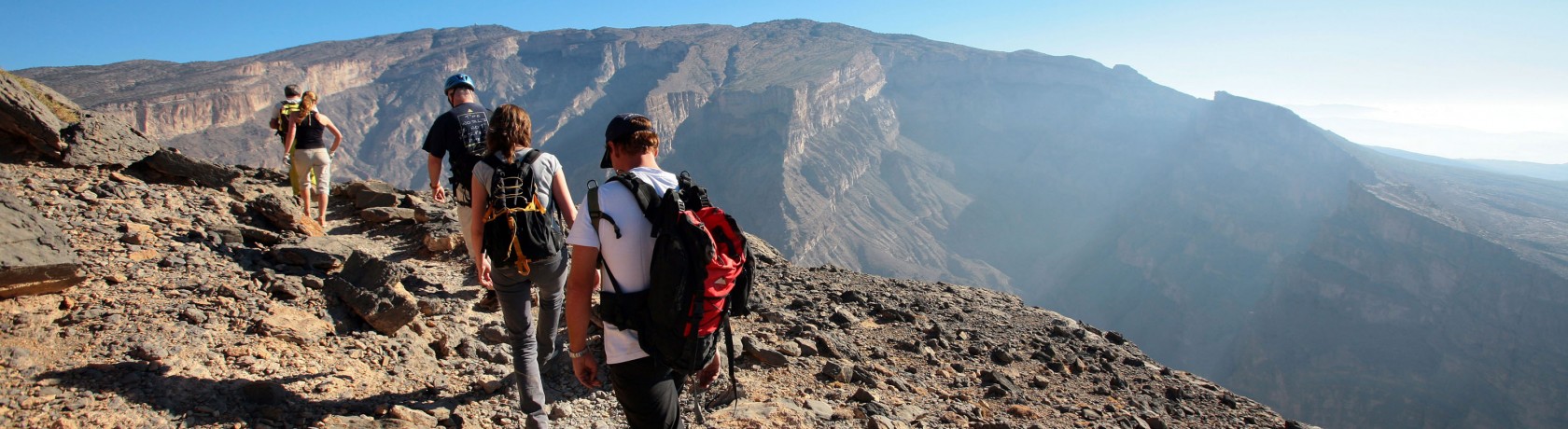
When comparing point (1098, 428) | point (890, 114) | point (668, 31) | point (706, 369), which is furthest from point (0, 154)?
point (668, 31)

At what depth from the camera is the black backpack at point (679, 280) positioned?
2574 millimetres

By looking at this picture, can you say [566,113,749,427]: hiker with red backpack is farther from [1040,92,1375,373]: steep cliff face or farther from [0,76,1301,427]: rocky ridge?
[1040,92,1375,373]: steep cliff face

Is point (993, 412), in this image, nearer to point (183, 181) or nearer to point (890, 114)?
point (183, 181)

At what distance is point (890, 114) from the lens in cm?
12850

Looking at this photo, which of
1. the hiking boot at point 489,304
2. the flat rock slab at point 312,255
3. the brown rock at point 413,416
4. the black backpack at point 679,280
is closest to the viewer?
the black backpack at point 679,280

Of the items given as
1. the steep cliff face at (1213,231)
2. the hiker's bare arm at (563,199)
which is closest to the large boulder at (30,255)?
the hiker's bare arm at (563,199)

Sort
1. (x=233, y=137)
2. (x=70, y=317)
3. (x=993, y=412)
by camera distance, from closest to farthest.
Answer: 1. (x=70, y=317)
2. (x=993, y=412)
3. (x=233, y=137)

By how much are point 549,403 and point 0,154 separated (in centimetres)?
669

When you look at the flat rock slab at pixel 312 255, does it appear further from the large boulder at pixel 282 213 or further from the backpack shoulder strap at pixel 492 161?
the backpack shoulder strap at pixel 492 161

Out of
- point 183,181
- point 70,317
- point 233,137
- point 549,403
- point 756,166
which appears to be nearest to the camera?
point 70,317

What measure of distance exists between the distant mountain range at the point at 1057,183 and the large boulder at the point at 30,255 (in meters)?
81.9

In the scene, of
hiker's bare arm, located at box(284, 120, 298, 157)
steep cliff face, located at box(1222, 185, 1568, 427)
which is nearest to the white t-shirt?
hiker's bare arm, located at box(284, 120, 298, 157)

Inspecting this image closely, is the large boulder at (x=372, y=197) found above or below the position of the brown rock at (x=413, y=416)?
above

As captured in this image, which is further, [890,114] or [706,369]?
[890,114]
